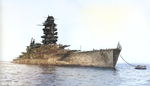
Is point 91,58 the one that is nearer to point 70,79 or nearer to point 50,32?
point 70,79

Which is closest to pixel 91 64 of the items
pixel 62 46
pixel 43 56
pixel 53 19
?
pixel 62 46

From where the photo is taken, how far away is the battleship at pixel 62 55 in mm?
36031

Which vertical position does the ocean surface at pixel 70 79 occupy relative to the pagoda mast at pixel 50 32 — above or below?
below

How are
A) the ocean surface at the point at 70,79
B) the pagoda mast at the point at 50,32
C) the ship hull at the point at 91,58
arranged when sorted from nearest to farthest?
the ocean surface at the point at 70,79, the ship hull at the point at 91,58, the pagoda mast at the point at 50,32

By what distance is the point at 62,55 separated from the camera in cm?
4219

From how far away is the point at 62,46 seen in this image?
47438 millimetres

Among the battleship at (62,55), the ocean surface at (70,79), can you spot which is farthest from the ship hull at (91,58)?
the ocean surface at (70,79)

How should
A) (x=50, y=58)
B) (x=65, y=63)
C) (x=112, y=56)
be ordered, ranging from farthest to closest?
(x=50, y=58), (x=65, y=63), (x=112, y=56)

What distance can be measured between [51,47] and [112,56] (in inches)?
744

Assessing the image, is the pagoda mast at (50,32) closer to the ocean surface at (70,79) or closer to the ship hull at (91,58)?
the ship hull at (91,58)

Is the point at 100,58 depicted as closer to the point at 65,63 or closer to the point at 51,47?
the point at 65,63

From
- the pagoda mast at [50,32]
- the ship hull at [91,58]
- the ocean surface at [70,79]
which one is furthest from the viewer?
the pagoda mast at [50,32]

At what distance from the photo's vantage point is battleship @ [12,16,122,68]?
118 ft

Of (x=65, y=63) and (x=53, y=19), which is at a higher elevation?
(x=53, y=19)
